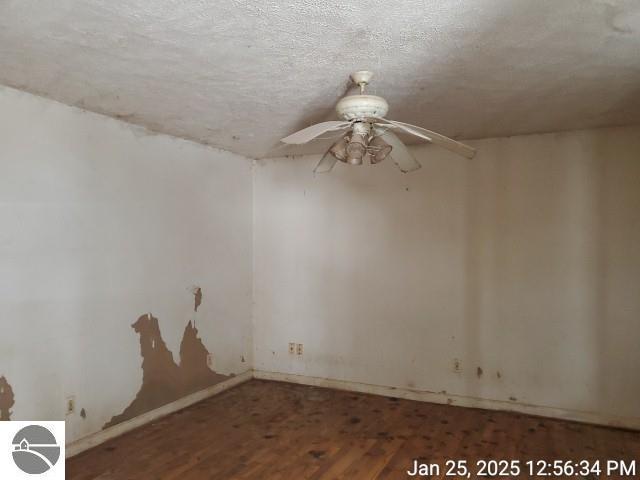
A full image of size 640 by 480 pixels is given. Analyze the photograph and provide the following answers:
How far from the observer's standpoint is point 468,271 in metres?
4.10

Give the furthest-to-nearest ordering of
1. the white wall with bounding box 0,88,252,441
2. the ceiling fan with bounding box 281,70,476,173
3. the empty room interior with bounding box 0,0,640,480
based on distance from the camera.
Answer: the white wall with bounding box 0,88,252,441
the ceiling fan with bounding box 281,70,476,173
the empty room interior with bounding box 0,0,640,480

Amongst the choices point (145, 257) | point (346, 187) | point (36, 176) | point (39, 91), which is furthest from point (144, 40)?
point (346, 187)

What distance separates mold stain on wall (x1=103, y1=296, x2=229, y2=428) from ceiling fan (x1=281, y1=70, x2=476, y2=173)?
2.03 m

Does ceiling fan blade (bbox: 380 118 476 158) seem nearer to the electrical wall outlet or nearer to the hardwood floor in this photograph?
the hardwood floor

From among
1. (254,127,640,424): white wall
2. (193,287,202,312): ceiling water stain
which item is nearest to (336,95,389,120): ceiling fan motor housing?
(254,127,640,424): white wall

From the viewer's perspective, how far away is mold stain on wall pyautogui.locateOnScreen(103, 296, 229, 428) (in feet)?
11.8

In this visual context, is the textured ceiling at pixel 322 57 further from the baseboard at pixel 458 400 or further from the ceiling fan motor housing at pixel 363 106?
the baseboard at pixel 458 400

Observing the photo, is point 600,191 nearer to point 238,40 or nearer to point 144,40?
point 238,40

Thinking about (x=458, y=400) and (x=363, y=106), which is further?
(x=458, y=400)

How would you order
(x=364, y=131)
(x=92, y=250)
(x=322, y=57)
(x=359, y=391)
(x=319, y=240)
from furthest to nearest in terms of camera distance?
(x=319, y=240)
(x=359, y=391)
(x=92, y=250)
(x=364, y=131)
(x=322, y=57)

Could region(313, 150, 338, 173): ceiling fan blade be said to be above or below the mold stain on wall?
above

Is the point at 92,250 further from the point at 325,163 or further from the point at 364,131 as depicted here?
the point at 364,131

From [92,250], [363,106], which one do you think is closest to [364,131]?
[363,106]

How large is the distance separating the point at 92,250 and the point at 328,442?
2.04 meters
